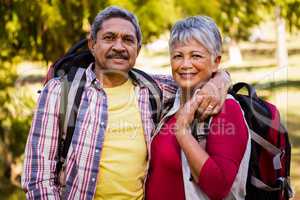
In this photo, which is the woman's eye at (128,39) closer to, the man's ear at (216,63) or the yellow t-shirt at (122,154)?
the yellow t-shirt at (122,154)

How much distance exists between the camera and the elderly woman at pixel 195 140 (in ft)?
7.72

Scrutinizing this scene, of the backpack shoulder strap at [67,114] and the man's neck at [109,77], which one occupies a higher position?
the man's neck at [109,77]

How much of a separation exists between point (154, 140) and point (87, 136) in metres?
0.30

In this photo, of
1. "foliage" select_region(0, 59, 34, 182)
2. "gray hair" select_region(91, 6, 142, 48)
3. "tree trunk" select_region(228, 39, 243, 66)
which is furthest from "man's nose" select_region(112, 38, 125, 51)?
"tree trunk" select_region(228, 39, 243, 66)

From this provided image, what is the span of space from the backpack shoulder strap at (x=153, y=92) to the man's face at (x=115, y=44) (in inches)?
6.1

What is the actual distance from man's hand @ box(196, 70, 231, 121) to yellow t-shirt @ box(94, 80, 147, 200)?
41cm

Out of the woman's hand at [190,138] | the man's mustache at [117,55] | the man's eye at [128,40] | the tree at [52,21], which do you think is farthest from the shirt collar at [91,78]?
the tree at [52,21]

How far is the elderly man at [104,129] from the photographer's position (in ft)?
8.59

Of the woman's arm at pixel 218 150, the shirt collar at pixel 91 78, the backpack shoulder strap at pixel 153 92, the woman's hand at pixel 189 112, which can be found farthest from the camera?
the backpack shoulder strap at pixel 153 92

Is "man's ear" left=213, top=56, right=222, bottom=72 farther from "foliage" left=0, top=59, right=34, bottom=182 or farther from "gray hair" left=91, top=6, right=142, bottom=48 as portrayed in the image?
"foliage" left=0, top=59, right=34, bottom=182

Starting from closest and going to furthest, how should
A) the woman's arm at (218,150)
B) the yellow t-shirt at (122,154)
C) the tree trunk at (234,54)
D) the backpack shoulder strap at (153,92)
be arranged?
the woman's arm at (218,150)
the yellow t-shirt at (122,154)
the backpack shoulder strap at (153,92)
the tree trunk at (234,54)

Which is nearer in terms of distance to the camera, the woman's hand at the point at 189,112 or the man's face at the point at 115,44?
the woman's hand at the point at 189,112

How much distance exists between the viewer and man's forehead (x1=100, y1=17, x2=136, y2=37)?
9.21 feet

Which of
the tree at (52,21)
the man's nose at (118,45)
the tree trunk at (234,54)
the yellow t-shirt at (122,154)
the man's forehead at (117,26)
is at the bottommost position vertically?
the yellow t-shirt at (122,154)
